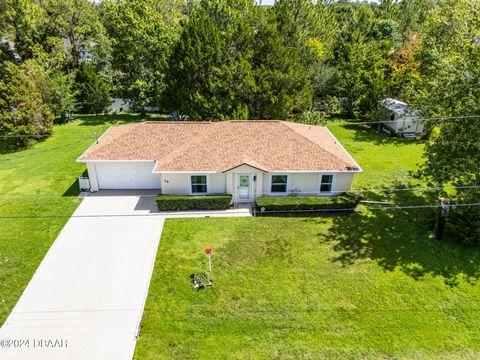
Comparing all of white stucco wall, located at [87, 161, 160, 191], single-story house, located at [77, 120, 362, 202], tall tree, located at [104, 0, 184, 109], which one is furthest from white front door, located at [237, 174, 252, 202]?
tall tree, located at [104, 0, 184, 109]

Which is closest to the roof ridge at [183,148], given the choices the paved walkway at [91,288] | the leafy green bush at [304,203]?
the paved walkway at [91,288]

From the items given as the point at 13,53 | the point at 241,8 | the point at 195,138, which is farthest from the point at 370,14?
the point at 13,53

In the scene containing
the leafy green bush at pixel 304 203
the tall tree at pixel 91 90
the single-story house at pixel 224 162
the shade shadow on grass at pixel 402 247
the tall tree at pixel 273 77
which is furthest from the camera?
the tall tree at pixel 91 90

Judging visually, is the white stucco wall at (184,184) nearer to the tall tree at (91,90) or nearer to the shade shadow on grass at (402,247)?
the shade shadow on grass at (402,247)

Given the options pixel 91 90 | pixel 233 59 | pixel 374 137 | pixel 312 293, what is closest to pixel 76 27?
pixel 91 90

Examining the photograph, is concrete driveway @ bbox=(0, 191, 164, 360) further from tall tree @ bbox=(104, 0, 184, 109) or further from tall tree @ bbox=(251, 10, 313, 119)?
tall tree @ bbox=(104, 0, 184, 109)

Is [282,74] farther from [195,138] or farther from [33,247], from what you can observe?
[33,247]
